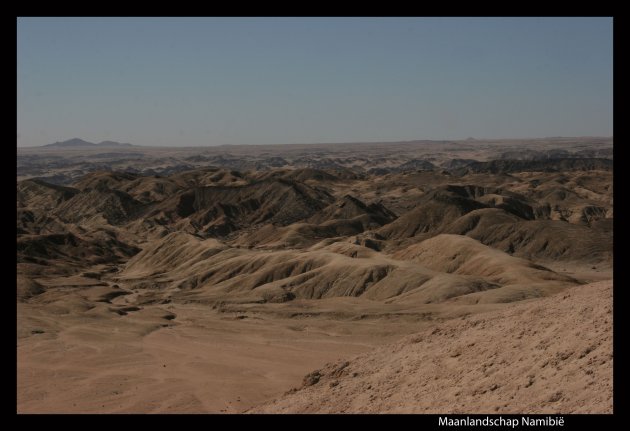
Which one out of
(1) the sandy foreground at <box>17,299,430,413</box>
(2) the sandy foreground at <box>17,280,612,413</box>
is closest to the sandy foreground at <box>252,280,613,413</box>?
(2) the sandy foreground at <box>17,280,612,413</box>

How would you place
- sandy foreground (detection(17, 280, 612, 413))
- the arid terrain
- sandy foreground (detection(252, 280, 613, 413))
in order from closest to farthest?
sandy foreground (detection(252, 280, 613, 413)) < sandy foreground (detection(17, 280, 612, 413)) < the arid terrain

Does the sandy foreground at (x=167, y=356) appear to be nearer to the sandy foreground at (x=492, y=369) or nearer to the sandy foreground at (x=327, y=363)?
the sandy foreground at (x=327, y=363)

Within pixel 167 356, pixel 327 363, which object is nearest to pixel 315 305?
pixel 167 356

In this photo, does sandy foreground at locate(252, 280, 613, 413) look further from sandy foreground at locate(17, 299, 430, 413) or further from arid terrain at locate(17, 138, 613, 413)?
sandy foreground at locate(17, 299, 430, 413)

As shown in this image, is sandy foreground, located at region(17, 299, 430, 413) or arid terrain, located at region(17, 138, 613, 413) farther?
sandy foreground, located at region(17, 299, 430, 413)

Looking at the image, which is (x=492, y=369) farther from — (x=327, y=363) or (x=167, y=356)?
(x=167, y=356)
